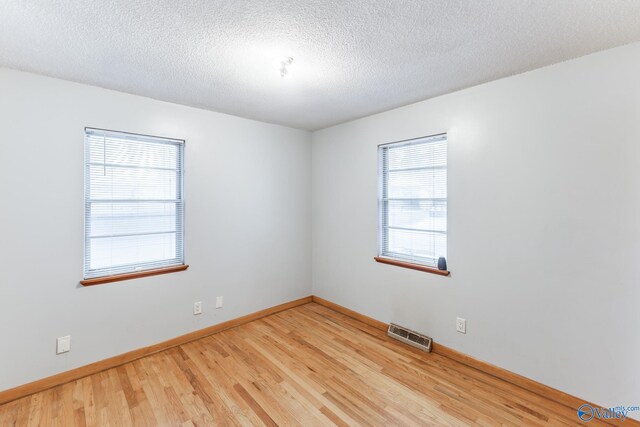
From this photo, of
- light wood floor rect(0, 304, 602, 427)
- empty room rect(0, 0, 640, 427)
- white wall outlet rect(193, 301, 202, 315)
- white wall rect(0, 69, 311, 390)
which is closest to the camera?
empty room rect(0, 0, 640, 427)

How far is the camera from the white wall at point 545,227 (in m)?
1.88

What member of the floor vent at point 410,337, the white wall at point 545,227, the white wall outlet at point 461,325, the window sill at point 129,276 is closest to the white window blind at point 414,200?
the white wall at point 545,227

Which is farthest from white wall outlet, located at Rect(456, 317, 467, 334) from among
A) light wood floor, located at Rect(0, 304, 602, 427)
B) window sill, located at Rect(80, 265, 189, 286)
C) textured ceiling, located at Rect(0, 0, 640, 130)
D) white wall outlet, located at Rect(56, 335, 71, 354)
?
white wall outlet, located at Rect(56, 335, 71, 354)

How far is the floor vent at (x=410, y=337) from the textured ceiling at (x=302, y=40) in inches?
94.2

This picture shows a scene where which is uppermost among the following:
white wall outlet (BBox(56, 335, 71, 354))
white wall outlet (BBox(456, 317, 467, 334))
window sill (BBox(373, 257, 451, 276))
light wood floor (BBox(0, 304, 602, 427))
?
window sill (BBox(373, 257, 451, 276))

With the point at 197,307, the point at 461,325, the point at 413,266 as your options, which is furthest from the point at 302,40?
the point at 197,307

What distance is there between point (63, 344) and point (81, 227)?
0.97 metres

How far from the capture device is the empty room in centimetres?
179

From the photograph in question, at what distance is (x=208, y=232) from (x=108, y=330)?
1244 mm

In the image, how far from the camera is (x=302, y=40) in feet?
5.88

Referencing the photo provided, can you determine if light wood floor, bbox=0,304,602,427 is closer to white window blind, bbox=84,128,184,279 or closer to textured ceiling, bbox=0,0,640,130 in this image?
white window blind, bbox=84,128,184,279

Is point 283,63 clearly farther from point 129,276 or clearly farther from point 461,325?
point 461,325

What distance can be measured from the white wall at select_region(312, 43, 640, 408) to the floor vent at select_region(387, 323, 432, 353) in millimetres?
72

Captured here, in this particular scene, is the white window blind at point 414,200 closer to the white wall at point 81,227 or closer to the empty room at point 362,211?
the empty room at point 362,211
